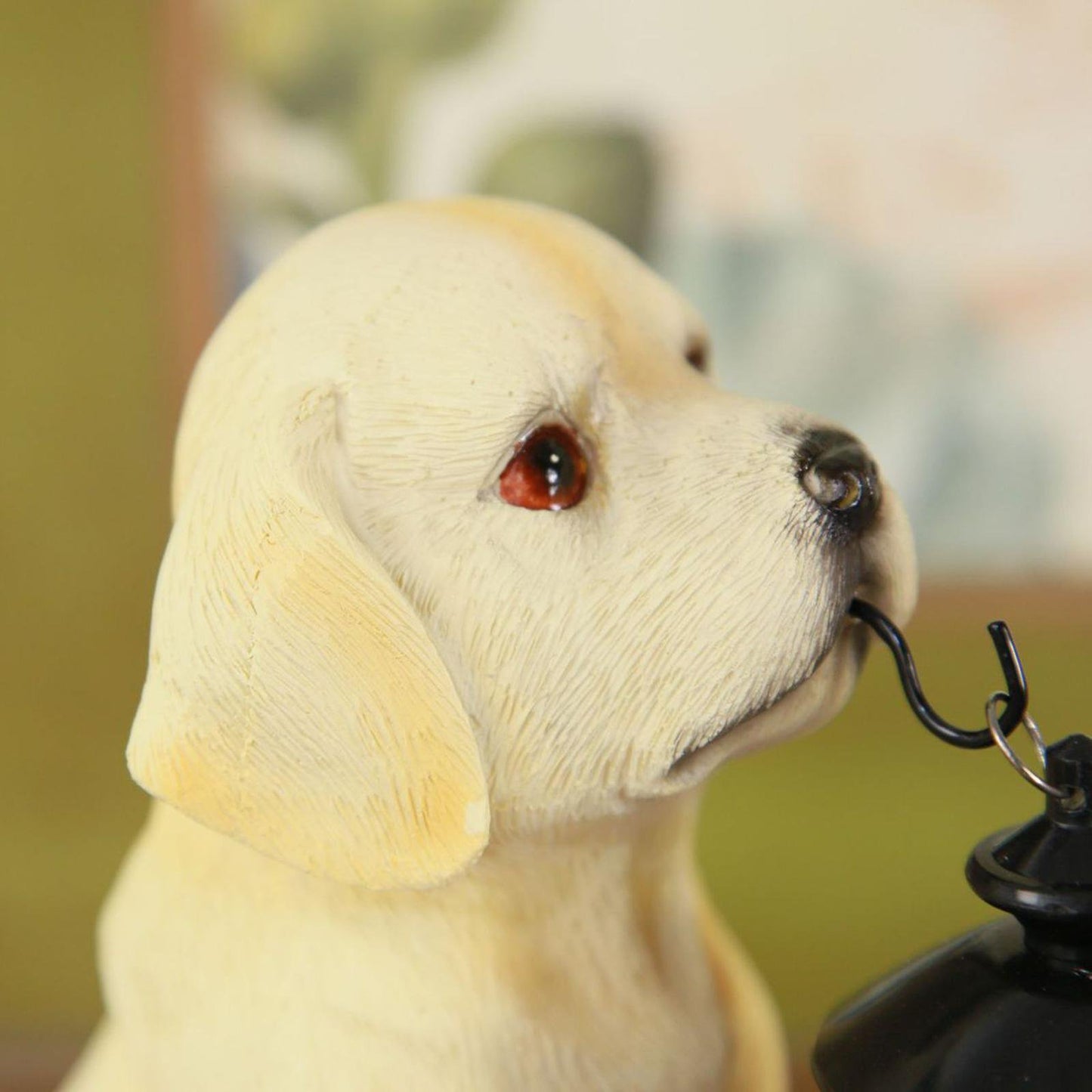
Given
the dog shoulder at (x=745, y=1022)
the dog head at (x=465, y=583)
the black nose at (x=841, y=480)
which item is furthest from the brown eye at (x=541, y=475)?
the dog shoulder at (x=745, y=1022)

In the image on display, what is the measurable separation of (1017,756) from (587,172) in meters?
1.25

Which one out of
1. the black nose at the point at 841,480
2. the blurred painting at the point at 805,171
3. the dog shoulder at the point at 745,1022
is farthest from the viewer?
the blurred painting at the point at 805,171

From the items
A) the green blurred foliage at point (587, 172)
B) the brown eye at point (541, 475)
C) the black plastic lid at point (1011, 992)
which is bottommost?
the black plastic lid at point (1011, 992)

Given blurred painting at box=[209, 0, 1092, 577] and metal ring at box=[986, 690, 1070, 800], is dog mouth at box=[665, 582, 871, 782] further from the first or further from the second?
blurred painting at box=[209, 0, 1092, 577]

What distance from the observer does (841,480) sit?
68 centimetres

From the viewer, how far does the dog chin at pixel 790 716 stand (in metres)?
0.69

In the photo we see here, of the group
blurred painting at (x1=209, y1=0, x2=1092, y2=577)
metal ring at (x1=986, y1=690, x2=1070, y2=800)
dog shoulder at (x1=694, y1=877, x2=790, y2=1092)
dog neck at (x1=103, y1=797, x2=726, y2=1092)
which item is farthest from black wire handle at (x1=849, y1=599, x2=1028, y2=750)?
blurred painting at (x1=209, y1=0, x2=1092, y2=577)

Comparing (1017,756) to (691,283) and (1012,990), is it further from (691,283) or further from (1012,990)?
(691,283)

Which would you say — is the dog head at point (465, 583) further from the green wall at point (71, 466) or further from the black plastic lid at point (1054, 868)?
the green wall at point (71, 466)

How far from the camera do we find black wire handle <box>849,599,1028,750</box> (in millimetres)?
640

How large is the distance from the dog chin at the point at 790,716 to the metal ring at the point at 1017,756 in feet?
0.28

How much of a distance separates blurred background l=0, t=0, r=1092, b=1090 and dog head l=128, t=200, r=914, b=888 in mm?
1076

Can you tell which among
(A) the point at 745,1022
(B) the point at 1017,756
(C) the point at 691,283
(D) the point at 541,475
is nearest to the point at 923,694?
(B) the point at 1017,756

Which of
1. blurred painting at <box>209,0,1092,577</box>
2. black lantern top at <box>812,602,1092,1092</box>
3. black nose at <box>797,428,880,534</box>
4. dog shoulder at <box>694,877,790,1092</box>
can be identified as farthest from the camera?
blurred painting at <box>209,0,1092,577</box>
